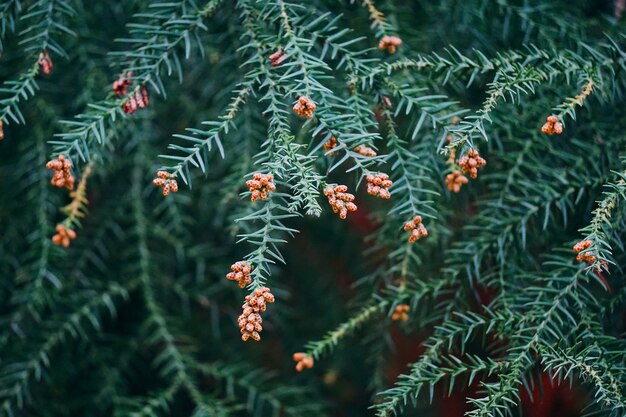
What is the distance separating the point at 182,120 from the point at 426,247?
2.05 ft

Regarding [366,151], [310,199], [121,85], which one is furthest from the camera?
[121,85]

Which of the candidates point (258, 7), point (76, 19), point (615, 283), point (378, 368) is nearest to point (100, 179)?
point (76, 19)

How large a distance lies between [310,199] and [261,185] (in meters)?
0.06

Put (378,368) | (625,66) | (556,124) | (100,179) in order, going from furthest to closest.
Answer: (100,179) → (378,368) → (625,66) → (556,124)

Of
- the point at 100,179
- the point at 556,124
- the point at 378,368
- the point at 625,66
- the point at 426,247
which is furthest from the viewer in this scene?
the point at 100,179

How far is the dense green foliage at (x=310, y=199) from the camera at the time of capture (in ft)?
2.68

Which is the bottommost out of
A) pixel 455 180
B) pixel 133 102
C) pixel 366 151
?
pixel 455 180

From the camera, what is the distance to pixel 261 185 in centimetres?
71

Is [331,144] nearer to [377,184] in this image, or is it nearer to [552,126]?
[377,184]

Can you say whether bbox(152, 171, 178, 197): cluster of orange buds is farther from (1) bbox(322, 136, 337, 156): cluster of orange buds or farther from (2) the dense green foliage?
(1) bbox(322, 136, 337, 156): cluster of orange buds

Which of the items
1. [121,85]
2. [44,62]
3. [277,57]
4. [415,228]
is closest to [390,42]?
[277,57]

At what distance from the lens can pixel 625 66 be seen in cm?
91

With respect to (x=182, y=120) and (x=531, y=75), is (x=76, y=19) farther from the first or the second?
(x=531, y=75)

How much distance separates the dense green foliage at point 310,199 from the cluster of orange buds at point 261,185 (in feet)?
0.09
